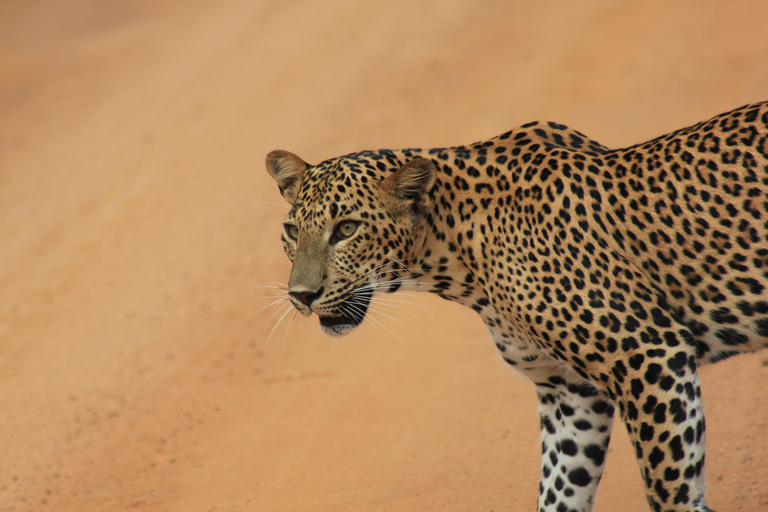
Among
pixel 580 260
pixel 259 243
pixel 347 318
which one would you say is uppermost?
pixel 259 243

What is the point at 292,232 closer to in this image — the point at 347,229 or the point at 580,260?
the point at 347,229

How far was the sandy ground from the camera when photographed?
775 centimetres

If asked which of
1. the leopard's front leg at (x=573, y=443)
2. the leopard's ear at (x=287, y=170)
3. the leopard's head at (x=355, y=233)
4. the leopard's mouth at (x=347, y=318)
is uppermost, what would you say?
the leopard's ear at (x=287, y=170)

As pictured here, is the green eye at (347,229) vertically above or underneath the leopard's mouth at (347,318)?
above

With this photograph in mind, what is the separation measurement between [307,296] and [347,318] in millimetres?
350

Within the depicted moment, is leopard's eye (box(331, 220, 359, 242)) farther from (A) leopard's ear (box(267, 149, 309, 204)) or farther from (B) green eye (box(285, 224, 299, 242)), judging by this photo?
(A) leopard's ear (box(267, 149, 309, 204))

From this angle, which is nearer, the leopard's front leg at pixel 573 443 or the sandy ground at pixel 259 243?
the leopard's front leg at pixel 573 443

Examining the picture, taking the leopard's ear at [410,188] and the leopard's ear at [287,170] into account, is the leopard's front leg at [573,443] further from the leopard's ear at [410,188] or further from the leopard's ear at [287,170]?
the leopard's ear at [287,170]

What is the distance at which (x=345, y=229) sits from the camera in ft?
17.2

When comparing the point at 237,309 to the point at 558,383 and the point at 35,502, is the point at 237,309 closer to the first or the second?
the point at 35,502

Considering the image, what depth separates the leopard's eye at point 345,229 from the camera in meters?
5.23

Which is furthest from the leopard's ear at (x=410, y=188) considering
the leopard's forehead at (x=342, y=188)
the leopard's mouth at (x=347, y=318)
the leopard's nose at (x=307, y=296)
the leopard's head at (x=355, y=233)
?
the leopard's nose at (x=307, y=296)

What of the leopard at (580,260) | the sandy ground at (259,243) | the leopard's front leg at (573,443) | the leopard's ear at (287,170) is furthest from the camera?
the sandy ground at (259,243)

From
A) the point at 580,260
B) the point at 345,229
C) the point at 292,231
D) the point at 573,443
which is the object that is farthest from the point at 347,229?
the point at 573,443
